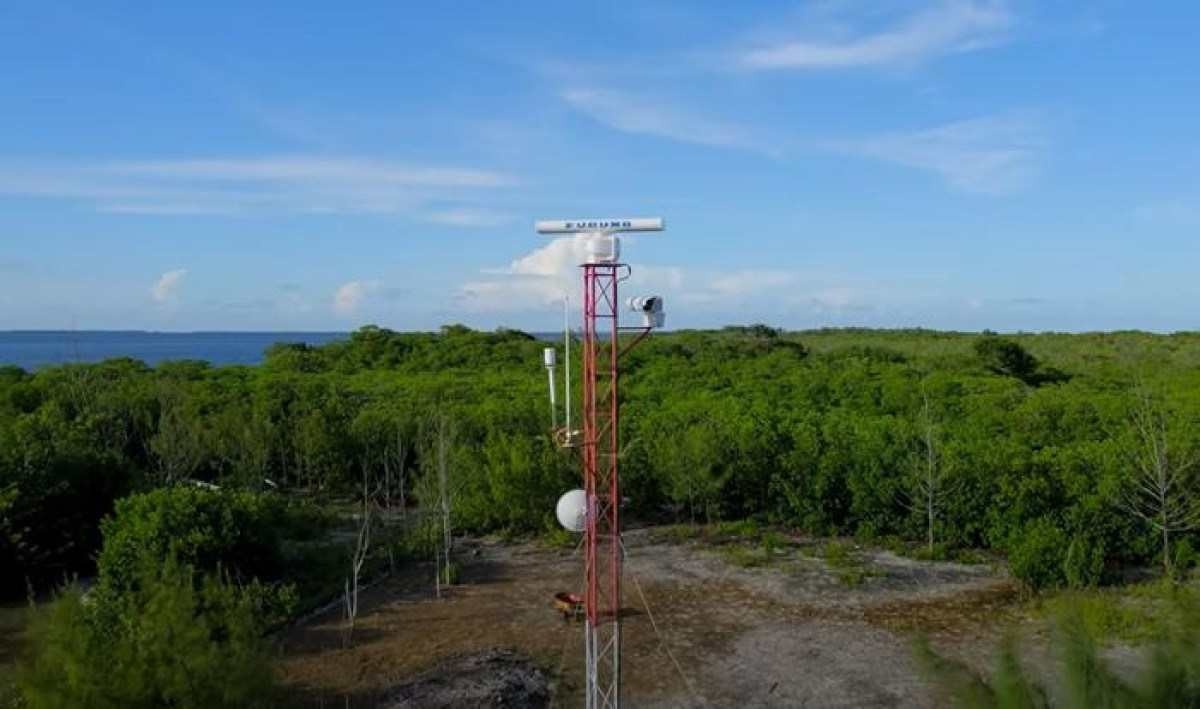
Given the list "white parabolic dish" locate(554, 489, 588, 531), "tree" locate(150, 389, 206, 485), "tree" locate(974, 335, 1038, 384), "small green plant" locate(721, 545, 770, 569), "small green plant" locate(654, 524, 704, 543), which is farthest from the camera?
"tree" locate(974, 335, 1038, 384)

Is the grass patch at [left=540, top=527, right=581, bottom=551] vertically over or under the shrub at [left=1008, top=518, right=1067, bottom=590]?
under

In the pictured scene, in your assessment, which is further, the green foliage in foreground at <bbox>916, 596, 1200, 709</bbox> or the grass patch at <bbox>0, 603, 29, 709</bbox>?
the grass patch at <bbox>0, 603, 29, 709</bbox>

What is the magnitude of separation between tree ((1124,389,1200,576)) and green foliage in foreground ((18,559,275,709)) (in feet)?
46.8

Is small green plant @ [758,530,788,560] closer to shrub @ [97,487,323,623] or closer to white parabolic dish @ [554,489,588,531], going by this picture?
shrub @ [97,487,323,623]

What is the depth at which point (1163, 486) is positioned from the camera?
52.6ft

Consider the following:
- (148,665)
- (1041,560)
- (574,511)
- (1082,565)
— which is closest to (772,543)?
(1041,560)

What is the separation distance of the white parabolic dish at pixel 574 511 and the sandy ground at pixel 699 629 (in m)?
3.02

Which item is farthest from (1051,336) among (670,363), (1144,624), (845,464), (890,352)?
(1144,624)

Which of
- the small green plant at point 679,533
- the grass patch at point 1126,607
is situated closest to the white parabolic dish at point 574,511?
the grass patch at point 1126,607

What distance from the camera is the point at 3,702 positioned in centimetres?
880

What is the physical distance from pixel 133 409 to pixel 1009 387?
26.4 m

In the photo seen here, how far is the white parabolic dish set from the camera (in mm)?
9633

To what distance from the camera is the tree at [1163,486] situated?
16.4 m

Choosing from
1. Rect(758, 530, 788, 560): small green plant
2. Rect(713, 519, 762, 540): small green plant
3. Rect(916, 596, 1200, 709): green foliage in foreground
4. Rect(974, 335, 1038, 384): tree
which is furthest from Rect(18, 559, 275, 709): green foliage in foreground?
Rect(974, 335, 1038, 384): tree
